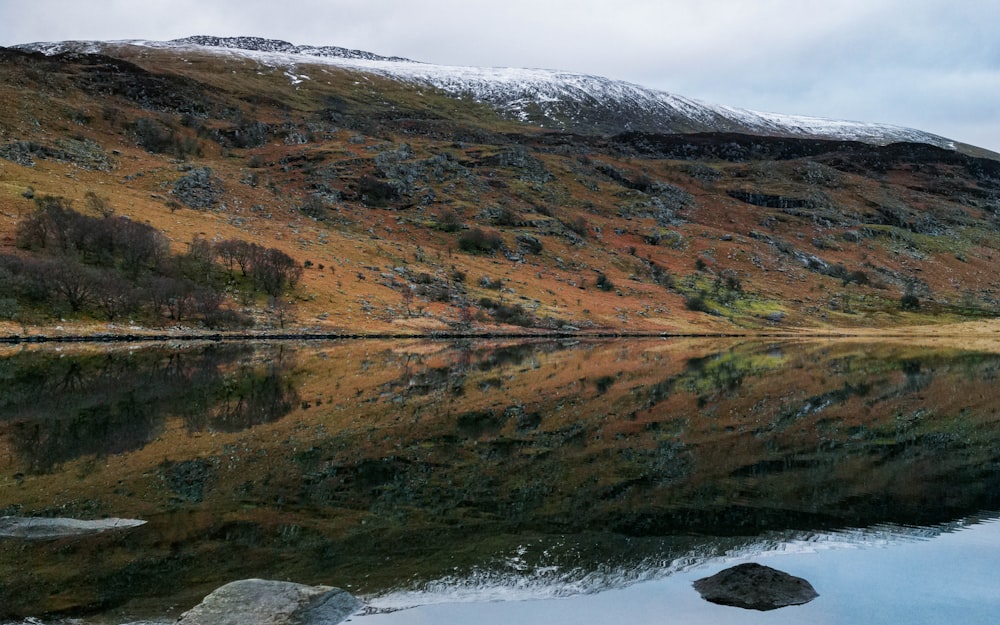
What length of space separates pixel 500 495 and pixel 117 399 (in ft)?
68.8

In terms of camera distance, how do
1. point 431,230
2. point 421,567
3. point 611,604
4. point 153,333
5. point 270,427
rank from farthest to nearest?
point 431,230 < point 153,333 < point 270,427 < point 421,567 < point 611,604

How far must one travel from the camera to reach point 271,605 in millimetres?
Result: 9945

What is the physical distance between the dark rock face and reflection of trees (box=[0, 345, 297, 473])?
664 inches

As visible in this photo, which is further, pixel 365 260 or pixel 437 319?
pixel 365 260

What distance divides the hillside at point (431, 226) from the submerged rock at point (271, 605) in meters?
61.1

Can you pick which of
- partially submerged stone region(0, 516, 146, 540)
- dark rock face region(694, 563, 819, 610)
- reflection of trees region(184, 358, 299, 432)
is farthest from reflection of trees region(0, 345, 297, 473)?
dark rock face region(694, 563, 819, 610)

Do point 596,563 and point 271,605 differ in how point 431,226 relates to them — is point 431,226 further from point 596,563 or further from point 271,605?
point 271,605

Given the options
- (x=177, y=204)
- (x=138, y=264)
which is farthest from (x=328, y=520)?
(x=177, y=204)

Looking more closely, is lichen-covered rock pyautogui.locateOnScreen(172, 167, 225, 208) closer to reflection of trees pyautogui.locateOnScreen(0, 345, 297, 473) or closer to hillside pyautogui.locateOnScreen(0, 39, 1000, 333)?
hillside pyautogui.locateOnScreen(0, 39, 1000, 333)

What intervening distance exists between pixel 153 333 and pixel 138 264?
1286cm

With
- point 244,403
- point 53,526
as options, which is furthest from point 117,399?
point 53,526

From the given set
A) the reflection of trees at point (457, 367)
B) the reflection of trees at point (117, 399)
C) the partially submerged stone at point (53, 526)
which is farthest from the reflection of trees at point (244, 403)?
the partially submerged stone at point (53, 526)

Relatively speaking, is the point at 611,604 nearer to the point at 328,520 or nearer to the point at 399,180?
the point at 328,520

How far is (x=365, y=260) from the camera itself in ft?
336
